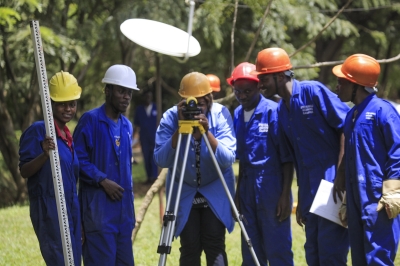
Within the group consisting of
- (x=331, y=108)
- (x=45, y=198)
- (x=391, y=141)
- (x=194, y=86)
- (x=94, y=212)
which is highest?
(x=194, y=86)

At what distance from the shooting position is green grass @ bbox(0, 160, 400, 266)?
8078mm

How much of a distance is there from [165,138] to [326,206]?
4.86 ft

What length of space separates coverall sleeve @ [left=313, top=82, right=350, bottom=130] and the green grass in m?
2.55

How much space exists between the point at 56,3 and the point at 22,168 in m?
5.58

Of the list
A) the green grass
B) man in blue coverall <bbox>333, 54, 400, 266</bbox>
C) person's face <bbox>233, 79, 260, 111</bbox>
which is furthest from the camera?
the green grass

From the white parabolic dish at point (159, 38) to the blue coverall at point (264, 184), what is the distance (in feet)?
2.90

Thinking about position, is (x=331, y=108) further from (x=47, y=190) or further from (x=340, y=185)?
(x=47, y=190)

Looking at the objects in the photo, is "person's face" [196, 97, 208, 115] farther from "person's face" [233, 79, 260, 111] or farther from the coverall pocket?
the coverall pocket

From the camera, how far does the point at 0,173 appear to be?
13.0 m

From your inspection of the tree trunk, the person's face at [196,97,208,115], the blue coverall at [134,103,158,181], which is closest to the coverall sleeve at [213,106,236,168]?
the person's face at [196,97,208,115]

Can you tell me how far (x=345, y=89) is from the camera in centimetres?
575

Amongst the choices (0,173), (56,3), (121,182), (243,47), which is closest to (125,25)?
(121,182)

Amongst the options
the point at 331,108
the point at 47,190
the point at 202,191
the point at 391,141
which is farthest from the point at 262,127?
the point at 47,190

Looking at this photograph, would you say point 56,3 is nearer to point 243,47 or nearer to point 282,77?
point 243,47
